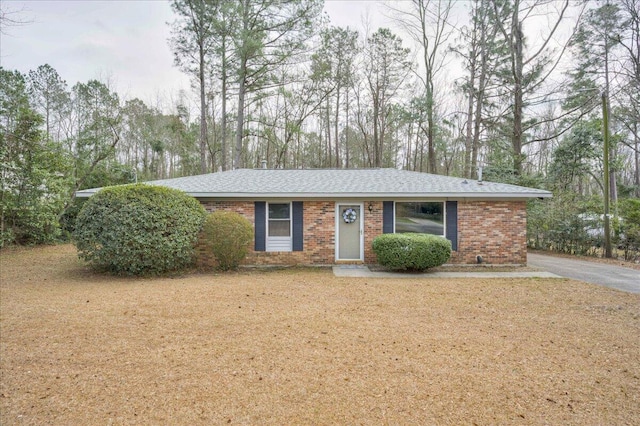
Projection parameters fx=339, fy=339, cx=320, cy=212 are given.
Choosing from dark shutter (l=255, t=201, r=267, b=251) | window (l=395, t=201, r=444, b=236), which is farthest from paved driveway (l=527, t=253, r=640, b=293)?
dark shutter (l=255, t=201, r=267, b=251)

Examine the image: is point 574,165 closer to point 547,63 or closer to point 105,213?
point 547,63

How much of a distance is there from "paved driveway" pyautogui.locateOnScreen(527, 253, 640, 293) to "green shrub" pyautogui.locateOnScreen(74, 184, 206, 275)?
10.0 metres

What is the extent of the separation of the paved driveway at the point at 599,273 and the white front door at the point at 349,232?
17.8ft

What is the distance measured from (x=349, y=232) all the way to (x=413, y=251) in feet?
6.67

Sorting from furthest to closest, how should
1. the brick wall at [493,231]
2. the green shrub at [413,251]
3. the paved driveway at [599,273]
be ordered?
the brick wall at [493,231] → the green shrub at [413,251] → the paved driveway at [599,273]

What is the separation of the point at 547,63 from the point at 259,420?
2191 cm

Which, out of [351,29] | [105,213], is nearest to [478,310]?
[105,213]

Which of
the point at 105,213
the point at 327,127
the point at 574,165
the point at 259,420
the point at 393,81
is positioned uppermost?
the point at 393,81

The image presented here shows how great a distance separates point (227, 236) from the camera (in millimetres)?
8906

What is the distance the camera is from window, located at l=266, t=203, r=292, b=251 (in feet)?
33.2

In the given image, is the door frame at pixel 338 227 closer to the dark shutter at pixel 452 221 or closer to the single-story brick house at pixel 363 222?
the single-story brick house at pixel 363 222

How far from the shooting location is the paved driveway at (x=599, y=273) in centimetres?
782

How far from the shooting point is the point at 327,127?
2573cm

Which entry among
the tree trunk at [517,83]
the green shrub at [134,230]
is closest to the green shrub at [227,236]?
the green shrub at [134,230]
